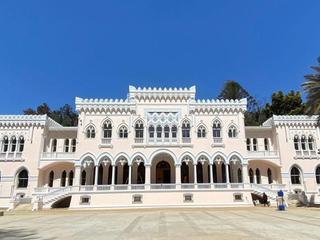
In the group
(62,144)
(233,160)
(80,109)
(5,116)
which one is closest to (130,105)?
(80,109)

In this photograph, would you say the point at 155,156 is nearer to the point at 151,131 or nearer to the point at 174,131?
the point at 151,131

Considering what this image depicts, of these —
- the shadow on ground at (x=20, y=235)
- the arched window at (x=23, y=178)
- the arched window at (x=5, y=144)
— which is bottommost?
the shadow on ground at (x=20, y=235)

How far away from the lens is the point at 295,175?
112 ft

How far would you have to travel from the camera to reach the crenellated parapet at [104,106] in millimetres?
32344

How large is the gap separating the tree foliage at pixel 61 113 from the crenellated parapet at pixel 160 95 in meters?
37.0

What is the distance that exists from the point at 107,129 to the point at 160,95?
7912mm

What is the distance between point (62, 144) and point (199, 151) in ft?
61.0

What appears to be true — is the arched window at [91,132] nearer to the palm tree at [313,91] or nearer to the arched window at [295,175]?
the palm tree at [313,91]

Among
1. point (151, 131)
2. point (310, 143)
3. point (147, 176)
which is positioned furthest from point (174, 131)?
point (310, 143)

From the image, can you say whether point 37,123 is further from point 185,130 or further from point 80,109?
point 185,130

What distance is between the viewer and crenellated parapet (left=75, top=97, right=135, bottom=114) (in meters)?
32.3

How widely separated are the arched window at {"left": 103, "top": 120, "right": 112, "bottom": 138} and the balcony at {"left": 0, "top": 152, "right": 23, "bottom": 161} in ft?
36.5

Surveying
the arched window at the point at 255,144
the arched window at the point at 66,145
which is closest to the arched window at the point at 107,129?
the arched window at the point at 66,145

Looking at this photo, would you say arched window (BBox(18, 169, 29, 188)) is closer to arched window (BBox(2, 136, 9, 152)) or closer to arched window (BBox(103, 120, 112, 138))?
arched window (BBox(2, 136, 9, 152))
